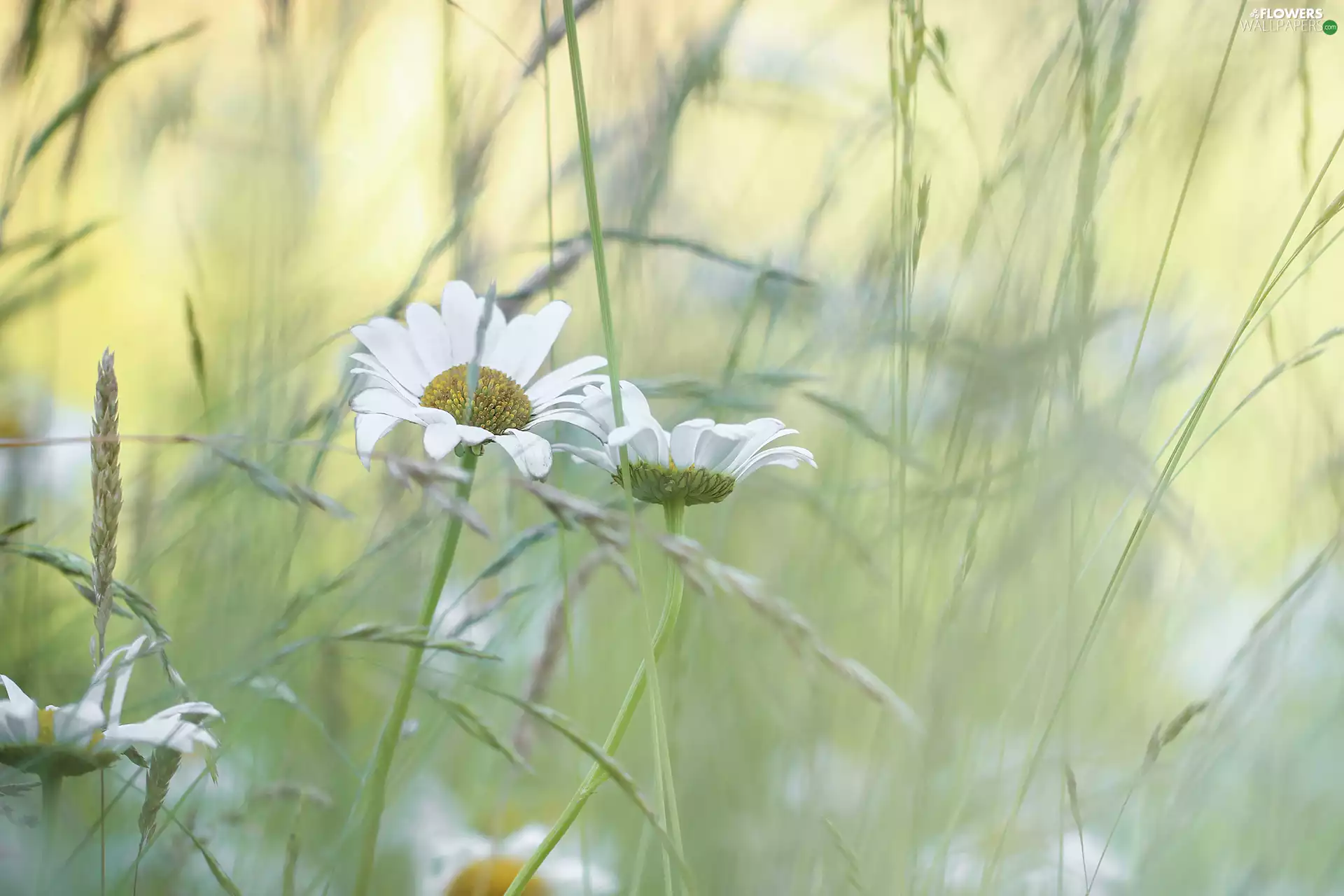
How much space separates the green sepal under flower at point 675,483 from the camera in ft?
1.00

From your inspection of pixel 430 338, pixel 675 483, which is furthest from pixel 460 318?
pixel 675 483

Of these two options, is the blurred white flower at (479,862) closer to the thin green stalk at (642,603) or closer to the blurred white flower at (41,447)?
the thin green stalk at (642,603)

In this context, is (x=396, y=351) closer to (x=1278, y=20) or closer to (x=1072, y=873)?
(x=1072, y=873)

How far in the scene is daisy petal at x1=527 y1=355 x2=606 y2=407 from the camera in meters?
0.33

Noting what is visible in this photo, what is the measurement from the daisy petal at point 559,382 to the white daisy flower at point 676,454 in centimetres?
2

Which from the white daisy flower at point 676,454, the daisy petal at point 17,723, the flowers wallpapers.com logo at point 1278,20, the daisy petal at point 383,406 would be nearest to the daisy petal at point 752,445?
the white daisy flower at point 676,454

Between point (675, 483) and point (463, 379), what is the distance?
92mm

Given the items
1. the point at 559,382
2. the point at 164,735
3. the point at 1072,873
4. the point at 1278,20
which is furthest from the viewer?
the point at 1278,20

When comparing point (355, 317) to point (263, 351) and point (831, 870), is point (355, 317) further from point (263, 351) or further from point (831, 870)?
point (831, 870)

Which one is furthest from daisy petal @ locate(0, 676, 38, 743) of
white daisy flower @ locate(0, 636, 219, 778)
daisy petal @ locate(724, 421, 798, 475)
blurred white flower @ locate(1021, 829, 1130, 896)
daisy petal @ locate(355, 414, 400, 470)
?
blurred white flower @ locate(1021, 829, 1130, 896)

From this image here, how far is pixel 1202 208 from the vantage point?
1.87ft

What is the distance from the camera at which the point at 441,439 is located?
0.27m

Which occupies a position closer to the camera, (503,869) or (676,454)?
(676,454)

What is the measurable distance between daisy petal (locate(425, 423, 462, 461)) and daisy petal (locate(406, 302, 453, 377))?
2.9 inches
